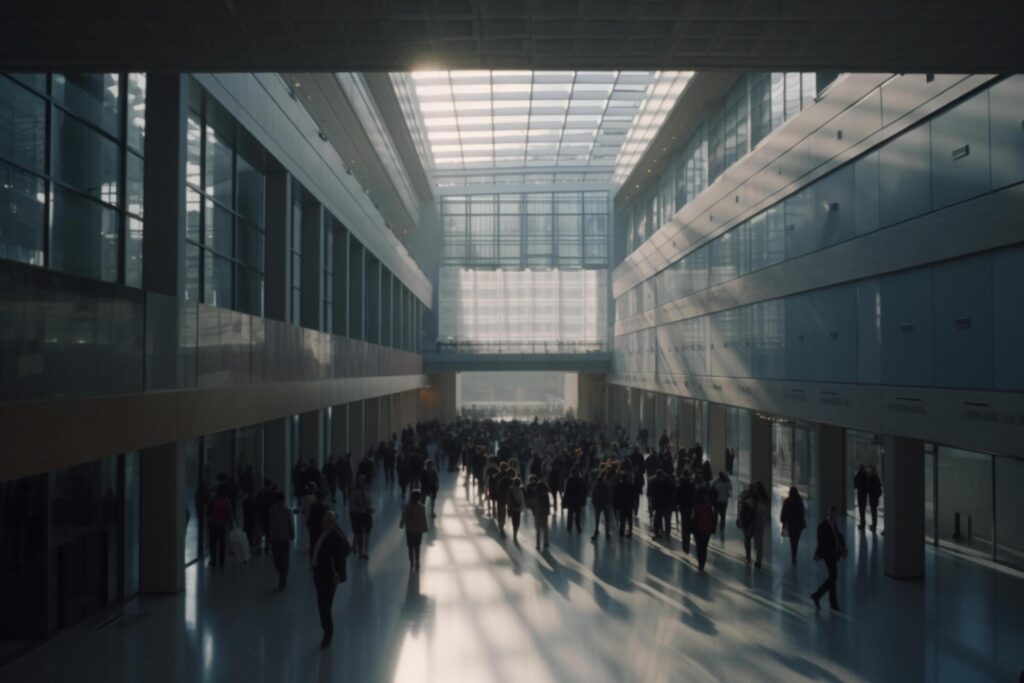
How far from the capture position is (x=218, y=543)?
13906 mm

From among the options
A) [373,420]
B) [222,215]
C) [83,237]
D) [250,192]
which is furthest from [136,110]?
[373,420]

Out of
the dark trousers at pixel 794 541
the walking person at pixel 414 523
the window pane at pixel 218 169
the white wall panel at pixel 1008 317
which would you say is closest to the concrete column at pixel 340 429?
the window pane at pixel 218 169

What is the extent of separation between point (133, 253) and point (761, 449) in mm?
15054

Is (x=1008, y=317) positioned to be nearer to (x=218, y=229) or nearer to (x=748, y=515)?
(x=748, y=515)

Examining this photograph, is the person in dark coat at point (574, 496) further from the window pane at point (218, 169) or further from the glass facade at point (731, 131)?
the glass facade at point (731, 131)

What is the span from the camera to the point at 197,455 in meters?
14.4

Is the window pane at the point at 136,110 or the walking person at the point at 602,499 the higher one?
the window pane at the point at 136,110

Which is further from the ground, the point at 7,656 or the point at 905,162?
the point at 905,162

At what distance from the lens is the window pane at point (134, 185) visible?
11.9 m

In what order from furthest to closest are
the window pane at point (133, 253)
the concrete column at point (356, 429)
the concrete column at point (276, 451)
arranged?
1. the concrete column at point (356, 429)
2. the concrete column at point (276, 451)
3. the window pane at point (133, 253)

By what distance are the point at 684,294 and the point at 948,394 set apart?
737 inches

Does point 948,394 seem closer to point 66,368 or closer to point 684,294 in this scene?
point 66,368

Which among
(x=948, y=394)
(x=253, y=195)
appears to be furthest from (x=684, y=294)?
(x=948, y=394)

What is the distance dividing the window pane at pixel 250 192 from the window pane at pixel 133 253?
4830 mm
